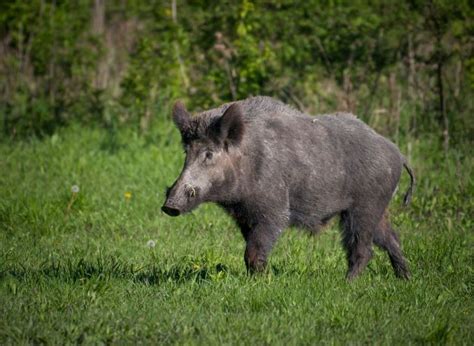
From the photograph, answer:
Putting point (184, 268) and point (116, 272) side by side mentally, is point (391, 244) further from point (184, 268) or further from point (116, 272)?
point (116, 272)

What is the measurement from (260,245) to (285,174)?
617 mm

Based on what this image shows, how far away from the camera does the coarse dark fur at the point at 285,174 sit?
6.58m

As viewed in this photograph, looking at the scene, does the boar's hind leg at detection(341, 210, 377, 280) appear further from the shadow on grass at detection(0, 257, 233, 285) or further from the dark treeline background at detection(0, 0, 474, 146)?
the dark treeline background at detection(0, 0, 474, 146)

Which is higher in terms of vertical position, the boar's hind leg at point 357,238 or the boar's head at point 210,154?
the boar's head at point 210,154

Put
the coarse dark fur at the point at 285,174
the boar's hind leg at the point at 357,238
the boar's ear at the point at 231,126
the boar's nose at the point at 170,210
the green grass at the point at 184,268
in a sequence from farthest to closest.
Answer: the boar's hind leg at the point at 357,238 → the coarse dark fur at the point at 285,174 → the boar's ear at the point at 231,126 → the boar's nose at the point at 170,210 → the green grass at the point at 184,268

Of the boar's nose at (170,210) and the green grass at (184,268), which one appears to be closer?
the green grass at (184,268)

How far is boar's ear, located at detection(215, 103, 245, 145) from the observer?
254 inches

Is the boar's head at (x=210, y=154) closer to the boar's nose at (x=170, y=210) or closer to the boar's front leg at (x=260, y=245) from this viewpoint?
the boar's nose at (x=170, y=210)

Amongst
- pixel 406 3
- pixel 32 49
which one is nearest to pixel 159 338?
pixel 406 3

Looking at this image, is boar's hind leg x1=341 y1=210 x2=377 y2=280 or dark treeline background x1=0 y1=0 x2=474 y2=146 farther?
dark treeline background x1=0 y1=0 x2=474 y2=146

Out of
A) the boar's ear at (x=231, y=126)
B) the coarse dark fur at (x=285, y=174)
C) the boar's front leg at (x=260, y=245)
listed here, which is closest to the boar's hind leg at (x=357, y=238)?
the coarse dark fur at (x=285, y=174)

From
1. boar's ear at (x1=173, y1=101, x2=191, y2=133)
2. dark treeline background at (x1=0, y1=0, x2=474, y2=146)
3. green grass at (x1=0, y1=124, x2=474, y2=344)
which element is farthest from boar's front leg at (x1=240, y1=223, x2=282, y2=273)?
→ dark treeline background at (x1=0, y1=0, x2=474, y2=146)

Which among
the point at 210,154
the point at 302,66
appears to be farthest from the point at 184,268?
the point at 302,66

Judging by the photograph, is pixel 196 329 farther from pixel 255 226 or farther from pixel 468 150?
pixel 468 150
